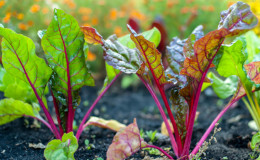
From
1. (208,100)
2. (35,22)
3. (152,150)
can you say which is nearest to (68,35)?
(152,150)

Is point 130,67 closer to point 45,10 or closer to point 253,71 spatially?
point 253,71

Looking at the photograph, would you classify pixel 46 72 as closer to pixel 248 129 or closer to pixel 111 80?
pixel 111 80

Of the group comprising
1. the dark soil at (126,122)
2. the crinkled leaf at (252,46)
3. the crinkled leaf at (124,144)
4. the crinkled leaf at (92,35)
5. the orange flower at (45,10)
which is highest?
the orange flower at (45,10)

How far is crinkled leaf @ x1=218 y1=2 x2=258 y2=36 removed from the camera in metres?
1.28

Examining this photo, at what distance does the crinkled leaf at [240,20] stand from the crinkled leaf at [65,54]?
2.58ft

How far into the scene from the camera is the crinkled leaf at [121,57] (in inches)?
59.4

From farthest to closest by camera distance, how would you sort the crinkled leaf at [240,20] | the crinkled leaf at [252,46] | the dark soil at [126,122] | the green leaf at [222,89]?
the crinkled leaf at [252,46] → the green leaf at [222,89] → the dark soil at [126,122] → the crinkled leaf at [240,20]

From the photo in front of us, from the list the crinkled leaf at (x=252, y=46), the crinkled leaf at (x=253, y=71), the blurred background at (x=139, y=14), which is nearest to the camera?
the crinkled leaf at (x=253, y=71)

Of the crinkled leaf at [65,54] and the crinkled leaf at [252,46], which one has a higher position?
the crinkled leaf at [252,46]

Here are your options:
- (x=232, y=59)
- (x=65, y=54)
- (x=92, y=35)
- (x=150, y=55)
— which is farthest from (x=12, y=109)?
(x=232, y=59)

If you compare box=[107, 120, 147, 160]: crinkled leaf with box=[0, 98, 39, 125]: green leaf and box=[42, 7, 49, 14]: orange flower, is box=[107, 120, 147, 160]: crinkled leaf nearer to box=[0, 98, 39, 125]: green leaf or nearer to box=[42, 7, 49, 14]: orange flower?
box=[0, 98, 39, 125]: green leaf

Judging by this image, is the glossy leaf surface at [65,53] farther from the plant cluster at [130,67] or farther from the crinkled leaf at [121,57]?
the crinkled leaf at [121,57]

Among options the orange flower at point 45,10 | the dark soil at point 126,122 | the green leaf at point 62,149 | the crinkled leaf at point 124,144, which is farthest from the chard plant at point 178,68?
the orange flower at point 45,10

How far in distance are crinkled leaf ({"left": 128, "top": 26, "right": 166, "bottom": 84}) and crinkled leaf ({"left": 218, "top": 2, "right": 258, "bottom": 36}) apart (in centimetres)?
36
